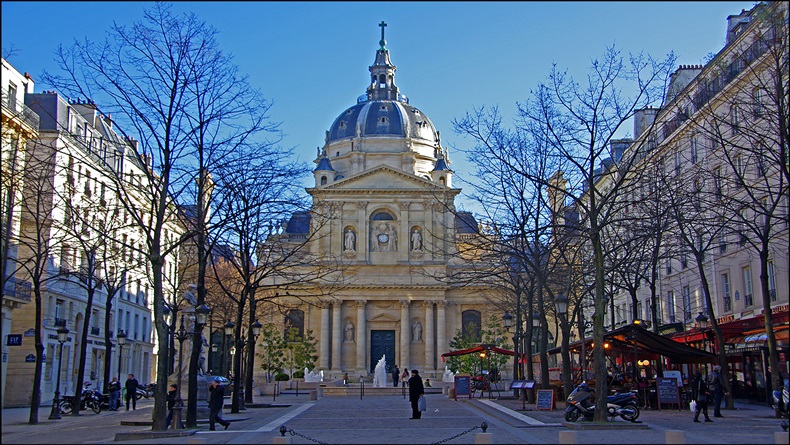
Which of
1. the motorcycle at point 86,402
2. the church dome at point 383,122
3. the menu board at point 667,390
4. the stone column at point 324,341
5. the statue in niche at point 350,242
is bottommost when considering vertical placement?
the motorcycle at point 86,402

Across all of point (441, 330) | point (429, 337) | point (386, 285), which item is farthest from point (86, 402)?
point (441, 330)

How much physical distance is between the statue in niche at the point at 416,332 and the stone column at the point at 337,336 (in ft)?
20.9

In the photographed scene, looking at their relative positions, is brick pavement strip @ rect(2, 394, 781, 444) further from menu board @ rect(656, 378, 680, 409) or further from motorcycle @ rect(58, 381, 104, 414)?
motorcycle @ rect(58, 381, 104, 414)

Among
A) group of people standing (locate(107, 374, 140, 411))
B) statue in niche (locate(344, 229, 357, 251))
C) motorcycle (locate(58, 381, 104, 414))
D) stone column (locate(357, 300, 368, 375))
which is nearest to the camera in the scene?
motorcycle (locate(58, 381, 104, 414))

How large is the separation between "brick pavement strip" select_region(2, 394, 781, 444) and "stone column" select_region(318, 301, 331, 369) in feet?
142

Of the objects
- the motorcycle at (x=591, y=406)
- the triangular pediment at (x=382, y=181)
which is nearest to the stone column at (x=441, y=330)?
the triangular pediment at (x=382, y=181)

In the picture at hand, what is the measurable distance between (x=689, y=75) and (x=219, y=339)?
4933cm

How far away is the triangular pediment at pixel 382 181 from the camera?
Answer: 76.4 metres

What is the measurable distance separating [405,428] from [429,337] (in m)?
52.9

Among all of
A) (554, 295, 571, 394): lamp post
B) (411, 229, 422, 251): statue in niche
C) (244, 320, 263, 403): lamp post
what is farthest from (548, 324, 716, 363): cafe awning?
(411, 229, 422, 251): statue in niche

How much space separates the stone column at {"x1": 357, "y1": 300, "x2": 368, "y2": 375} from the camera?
74125 millimetres

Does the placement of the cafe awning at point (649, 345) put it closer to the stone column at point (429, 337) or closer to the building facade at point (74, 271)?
the building facade at point (74, 271)

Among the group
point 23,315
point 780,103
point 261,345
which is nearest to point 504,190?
point 780,103

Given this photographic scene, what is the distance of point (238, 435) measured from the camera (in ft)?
66.8
